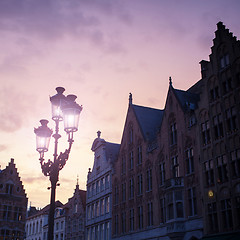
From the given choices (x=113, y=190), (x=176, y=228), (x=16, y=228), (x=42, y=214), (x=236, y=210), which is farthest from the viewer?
(x=42, y=214)

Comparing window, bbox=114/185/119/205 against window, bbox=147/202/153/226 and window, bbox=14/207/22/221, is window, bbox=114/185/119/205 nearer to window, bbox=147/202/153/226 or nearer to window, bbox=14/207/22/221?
window, bbox=147/202/153/226

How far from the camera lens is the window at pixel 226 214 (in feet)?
82.2

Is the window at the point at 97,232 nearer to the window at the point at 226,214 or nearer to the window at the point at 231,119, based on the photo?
the window at the point at 226,214

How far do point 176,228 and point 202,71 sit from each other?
13.6 meters

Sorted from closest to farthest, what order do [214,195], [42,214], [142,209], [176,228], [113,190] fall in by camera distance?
[214,195], [176,228], [142,209], [113,190], [42,214]

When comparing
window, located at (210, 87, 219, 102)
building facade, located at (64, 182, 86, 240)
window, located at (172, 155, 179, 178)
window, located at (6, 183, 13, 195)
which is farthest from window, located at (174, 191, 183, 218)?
window, located at (6, 183, 13, 195)

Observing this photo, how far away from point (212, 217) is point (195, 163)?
15.4 ft

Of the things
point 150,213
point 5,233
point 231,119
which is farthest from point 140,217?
point 5,233

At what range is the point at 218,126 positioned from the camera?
27531mm

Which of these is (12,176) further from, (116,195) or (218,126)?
(218,126)

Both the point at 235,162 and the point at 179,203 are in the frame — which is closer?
the point at 235,162

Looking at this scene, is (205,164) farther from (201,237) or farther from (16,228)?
(16,228)

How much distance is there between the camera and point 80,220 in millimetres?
56562

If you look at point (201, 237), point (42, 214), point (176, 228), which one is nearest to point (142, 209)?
point (176, 228)
